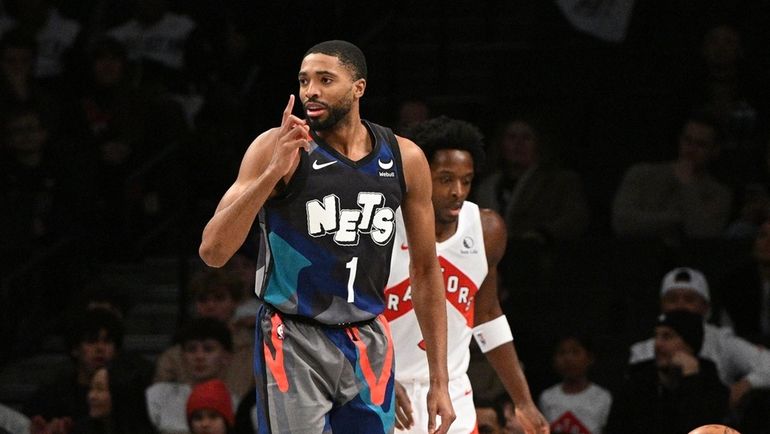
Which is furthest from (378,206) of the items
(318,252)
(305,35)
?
(305,35)

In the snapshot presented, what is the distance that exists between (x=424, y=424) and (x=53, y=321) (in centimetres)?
517

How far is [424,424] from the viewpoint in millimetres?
5969

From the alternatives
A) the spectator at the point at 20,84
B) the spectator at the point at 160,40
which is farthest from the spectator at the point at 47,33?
the spectator at the point at 20,84

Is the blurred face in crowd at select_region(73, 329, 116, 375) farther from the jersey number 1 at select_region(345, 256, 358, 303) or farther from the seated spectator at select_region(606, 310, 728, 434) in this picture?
the jersey number 1 at select_region(345, 256, 358, 303)

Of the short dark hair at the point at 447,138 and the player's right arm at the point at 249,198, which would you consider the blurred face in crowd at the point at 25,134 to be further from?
the player's right arm at the point at 249,198

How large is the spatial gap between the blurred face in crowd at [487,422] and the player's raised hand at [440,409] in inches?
97.1

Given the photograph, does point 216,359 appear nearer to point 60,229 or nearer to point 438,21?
point 60,229

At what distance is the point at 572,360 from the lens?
28.2 ft

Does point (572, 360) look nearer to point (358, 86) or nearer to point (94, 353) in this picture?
point (94, 353)

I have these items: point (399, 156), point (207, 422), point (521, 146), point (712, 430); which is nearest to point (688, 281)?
point (521, 146)

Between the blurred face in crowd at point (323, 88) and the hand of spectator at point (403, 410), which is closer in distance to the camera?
the blurred face in crowd at point (323, 88)

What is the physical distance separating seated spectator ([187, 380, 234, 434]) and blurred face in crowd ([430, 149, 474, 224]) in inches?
105

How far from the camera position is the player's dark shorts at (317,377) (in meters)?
4.96

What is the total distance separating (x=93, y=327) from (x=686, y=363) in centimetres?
336
